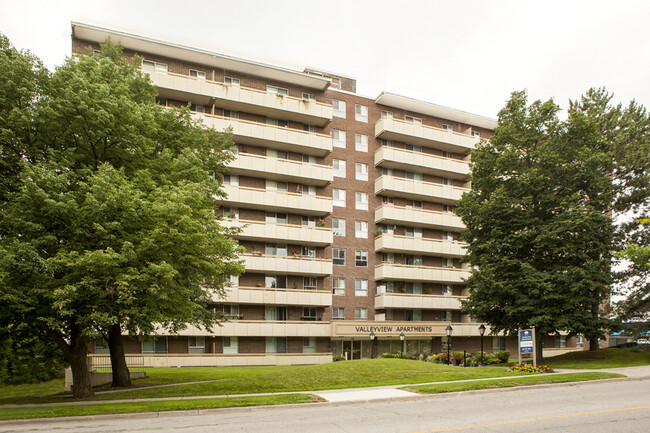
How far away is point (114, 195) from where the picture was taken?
1548 centimetres

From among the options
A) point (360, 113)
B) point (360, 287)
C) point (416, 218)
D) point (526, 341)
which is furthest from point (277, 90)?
point (526, 341)

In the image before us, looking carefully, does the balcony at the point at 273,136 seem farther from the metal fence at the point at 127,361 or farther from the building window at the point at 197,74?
the metal fence at the point at 127,361

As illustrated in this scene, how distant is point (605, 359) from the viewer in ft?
100

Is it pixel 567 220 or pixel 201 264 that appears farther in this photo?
pixel 567 220

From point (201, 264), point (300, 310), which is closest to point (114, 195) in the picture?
point (201, 264)

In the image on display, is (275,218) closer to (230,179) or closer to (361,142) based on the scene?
(230,179)

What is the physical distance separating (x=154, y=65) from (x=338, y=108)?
16605mm

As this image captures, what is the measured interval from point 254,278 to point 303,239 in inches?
200

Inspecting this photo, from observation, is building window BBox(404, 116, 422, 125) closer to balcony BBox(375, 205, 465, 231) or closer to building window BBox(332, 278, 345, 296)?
balcony BBox(375, 205, 465, 231)

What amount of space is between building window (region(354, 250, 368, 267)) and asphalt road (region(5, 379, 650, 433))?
28.7 meters

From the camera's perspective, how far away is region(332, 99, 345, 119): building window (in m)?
46.7

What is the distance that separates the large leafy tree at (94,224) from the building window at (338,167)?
26690 mm

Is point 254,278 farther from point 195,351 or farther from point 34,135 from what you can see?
point 34,135

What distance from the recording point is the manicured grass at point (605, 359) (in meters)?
27.9
